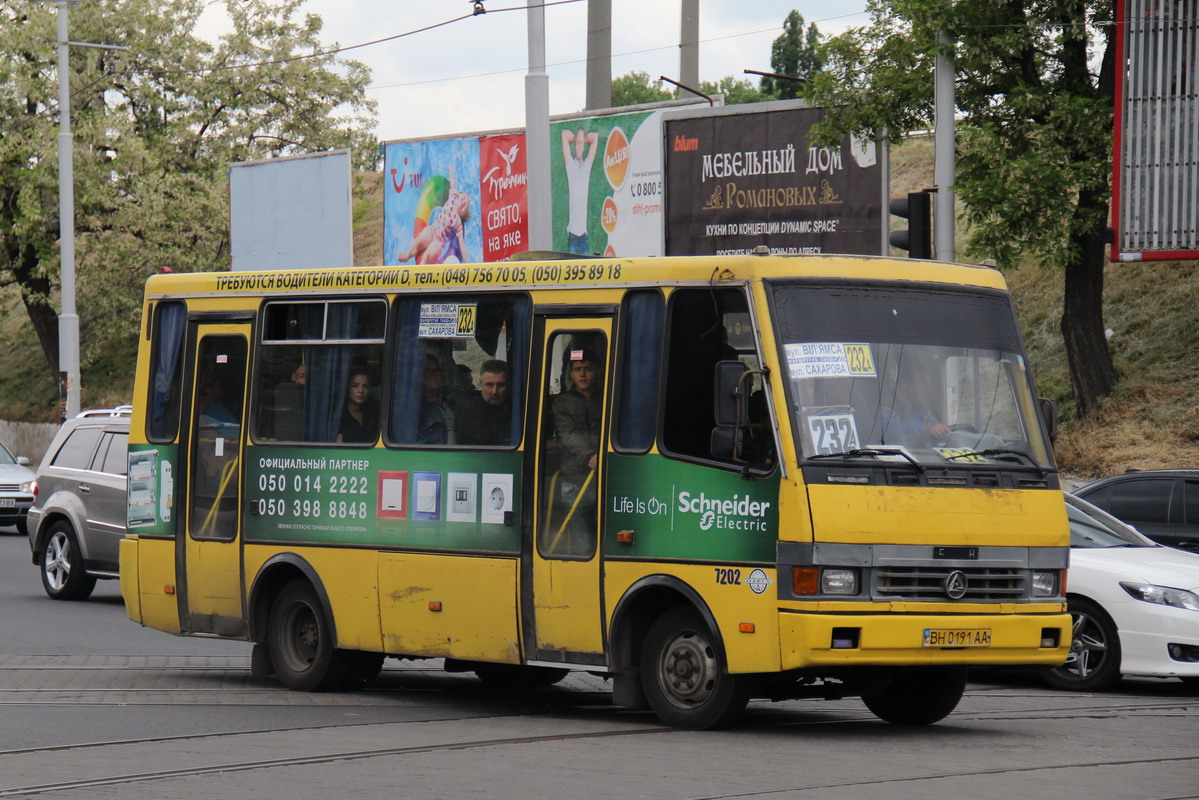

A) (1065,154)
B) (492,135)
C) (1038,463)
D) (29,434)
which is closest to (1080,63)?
Result: (1065,154)

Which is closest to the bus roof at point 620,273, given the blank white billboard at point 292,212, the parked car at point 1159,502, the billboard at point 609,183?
the parked car at point 1159,502

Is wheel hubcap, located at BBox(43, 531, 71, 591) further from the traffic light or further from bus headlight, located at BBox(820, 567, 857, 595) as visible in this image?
bus headlight, located at BBox(820, 567, 857, 595)

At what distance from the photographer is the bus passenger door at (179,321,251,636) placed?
11.9 metres

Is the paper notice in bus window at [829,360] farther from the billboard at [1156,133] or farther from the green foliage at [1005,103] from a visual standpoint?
the billboard at [1156,133]

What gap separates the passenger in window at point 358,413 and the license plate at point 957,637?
3848 mm

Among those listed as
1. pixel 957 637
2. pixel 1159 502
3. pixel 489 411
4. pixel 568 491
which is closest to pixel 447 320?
pixel 489 411

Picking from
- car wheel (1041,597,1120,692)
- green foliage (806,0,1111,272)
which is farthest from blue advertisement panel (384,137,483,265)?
car wheel (1041,597,1120,692)

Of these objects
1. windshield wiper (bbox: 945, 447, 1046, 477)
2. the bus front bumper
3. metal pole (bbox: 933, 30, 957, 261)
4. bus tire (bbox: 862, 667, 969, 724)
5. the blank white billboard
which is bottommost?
bus tire (bbox: 862, 667, 969, 724)

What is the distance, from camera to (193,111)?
4559 cm

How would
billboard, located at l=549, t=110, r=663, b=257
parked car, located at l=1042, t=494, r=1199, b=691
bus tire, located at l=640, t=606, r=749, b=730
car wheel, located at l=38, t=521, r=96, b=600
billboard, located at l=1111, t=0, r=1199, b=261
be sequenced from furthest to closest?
1. billboard, located at l=549, t=110, r=663, b=257
2. billboard, located at l=1111, t=0, r=1199, b=261
3. car wheel, located at l=38, t=521, r=96, b=600
4. parked car, located at l=1042, t=494, r=1199, b=691
5. bus tire, located at l=640, t=606, r=749, b=730

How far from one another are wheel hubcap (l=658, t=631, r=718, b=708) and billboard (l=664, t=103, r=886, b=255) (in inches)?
617

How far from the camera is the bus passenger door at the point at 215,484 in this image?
11.9m

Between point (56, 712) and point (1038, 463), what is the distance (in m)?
5.77

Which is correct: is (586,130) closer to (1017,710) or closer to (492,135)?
(492,135)
